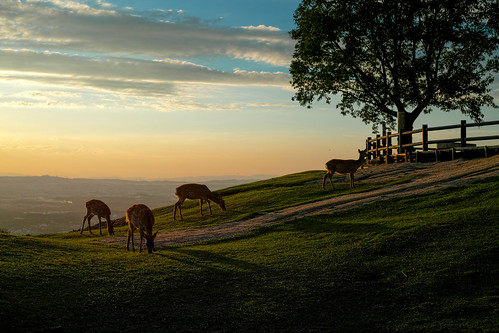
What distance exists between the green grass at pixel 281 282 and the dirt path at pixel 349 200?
9.35 feet

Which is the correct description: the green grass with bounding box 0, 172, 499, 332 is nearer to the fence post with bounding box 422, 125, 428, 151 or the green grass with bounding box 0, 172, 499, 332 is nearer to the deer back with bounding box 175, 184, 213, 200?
the deer back with bounding box 175, 184, 213, 200

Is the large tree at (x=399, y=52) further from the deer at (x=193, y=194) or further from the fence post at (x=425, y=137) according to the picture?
the deer at (x=193, y=194)

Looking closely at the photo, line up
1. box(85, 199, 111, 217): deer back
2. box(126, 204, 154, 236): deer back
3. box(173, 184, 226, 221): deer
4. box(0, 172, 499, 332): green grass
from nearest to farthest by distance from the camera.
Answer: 1. box(0, 172, 499, 332): green grass
2. box(126, 204, 154, 236): deer back
3. box(85, 199, 111, 217): deer back
4. box(173, 184, 226, 221): deer

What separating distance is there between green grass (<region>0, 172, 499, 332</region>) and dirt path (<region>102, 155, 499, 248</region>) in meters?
2.85

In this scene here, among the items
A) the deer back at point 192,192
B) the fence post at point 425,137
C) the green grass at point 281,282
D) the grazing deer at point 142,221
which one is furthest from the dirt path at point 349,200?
the deer back at point 192,192

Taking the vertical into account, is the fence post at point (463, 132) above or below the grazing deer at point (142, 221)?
above

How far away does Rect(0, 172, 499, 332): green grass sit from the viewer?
10188mm

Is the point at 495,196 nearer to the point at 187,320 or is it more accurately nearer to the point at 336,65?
the point at 187,320

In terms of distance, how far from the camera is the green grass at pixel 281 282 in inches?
401

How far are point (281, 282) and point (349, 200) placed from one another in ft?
47.8

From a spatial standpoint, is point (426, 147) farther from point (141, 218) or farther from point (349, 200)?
point (141, 218)

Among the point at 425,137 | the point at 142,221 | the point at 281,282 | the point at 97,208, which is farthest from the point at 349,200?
the point at 425,137

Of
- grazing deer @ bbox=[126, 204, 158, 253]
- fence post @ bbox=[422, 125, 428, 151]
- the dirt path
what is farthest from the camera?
fence post @ bbox=[422, 125, 428, 151]

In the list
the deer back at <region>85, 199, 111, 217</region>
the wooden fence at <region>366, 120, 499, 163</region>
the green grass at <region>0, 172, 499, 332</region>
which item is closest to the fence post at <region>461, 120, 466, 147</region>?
the wooden fence at <region>366, 120, 499, 163</region>
